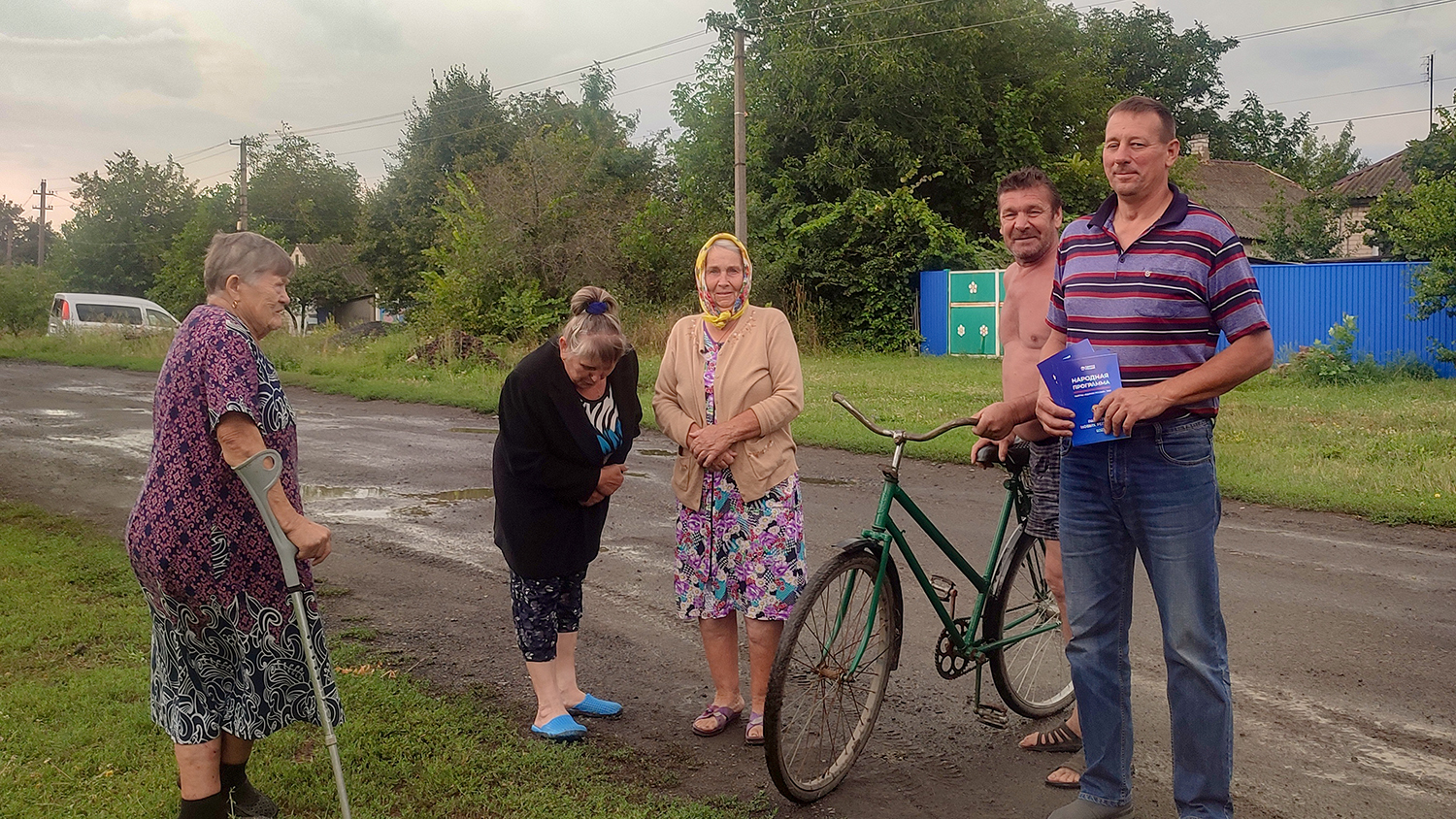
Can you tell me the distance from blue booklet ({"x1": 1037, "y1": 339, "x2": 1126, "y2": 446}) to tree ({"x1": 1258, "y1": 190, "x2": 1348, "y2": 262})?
30.7 meters

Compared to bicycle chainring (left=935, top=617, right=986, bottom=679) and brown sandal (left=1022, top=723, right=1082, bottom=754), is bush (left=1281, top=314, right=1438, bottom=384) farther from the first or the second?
bicycle chainring (left=935, top=617, right=986, bottom=679)

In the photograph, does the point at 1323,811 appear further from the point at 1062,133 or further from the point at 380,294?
the point at 380,294

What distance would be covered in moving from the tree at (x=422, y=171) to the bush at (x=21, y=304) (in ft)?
44.2

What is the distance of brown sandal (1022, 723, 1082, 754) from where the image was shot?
426 centimetres

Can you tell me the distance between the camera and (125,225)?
190ft

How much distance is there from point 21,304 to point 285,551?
39686 mm

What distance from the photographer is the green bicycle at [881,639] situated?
374cm

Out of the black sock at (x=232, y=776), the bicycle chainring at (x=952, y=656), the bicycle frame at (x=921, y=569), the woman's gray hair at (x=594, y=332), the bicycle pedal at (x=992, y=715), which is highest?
the woman's gray hair at (x=594, y=332)

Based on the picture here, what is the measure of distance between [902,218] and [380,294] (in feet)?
Answer: 94.1

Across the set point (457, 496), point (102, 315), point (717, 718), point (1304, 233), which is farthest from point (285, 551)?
point (1304, 233)

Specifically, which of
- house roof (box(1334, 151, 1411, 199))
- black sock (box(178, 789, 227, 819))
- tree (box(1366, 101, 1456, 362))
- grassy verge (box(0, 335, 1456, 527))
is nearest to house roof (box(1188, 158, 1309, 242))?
house roof (box(1334, 151, 1411, 199))

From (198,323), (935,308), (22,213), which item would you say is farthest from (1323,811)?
(22,213)

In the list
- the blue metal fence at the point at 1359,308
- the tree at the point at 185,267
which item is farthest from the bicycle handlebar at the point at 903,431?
the tree at the point at 185,267

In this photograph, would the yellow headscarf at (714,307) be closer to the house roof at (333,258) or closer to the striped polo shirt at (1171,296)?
the striped polo shirt at (1171,296)
